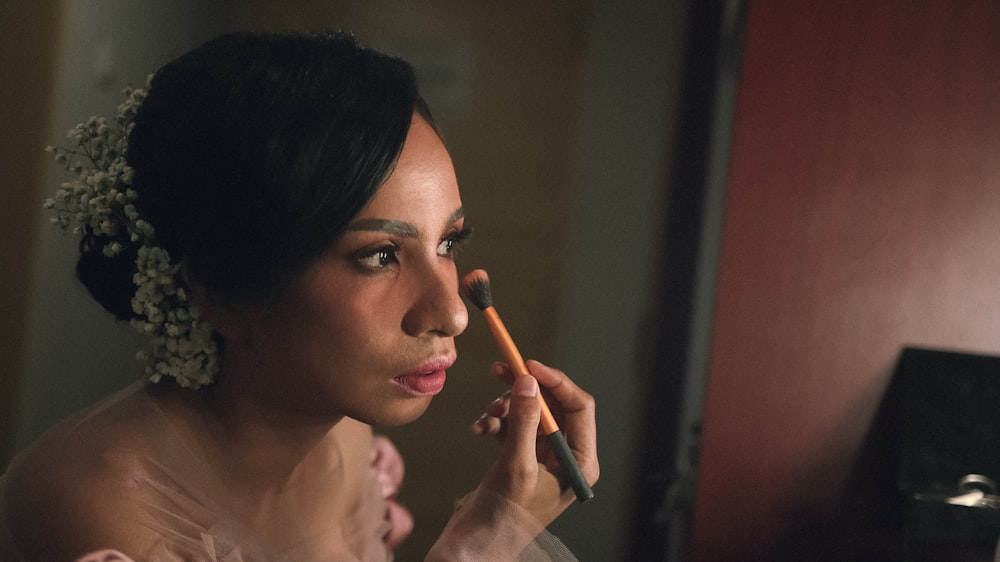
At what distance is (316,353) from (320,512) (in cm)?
31

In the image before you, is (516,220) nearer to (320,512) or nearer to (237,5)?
(237,5)

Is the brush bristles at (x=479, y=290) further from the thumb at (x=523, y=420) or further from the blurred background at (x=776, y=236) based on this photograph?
the blurred background at (x=776, y=236)

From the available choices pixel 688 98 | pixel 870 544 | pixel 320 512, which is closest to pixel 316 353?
pixel 320 512

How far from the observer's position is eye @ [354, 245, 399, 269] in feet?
2.32

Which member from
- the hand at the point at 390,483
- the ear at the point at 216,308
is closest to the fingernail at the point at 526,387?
the ear at the point at 216,308

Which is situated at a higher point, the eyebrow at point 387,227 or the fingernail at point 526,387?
the eyebrow at point 387,227

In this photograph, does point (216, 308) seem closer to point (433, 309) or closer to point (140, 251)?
point (140, 251)

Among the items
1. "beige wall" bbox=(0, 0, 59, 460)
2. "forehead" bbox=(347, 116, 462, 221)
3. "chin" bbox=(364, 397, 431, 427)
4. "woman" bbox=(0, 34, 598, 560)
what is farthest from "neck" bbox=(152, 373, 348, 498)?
"beige wall" bbox=(0, 0, 59, 460)

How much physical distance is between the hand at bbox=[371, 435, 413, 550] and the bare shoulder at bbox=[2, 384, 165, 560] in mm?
399

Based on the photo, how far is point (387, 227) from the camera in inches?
27.4

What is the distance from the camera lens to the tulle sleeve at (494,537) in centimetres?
73

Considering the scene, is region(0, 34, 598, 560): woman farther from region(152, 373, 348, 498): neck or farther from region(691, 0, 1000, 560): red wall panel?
region(691, 0, 1000, 560): red wall panel

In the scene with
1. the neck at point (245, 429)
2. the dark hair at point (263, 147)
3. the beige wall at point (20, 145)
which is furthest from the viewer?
the beige wall at point (20, 145)

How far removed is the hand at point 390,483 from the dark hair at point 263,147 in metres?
0.44
